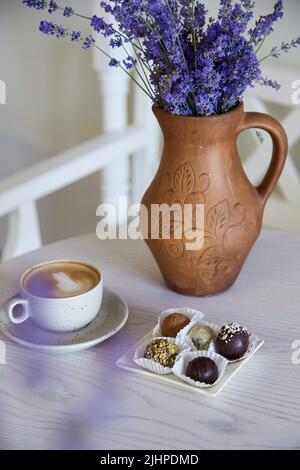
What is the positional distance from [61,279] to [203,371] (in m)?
0.26

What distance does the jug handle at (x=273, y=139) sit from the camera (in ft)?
3.37

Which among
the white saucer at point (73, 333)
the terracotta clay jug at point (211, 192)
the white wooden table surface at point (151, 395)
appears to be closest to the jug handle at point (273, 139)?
the terracotta clay jug at point (211, 192)

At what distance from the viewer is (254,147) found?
6.12 ft

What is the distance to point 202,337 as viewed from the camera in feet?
3.01

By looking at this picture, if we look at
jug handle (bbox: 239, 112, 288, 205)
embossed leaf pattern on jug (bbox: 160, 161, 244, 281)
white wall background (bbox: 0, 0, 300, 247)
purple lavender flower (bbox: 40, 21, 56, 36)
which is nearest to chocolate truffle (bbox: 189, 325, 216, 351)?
embossed leaf pattern on jug (bbox: 160, 161, 244, 281)

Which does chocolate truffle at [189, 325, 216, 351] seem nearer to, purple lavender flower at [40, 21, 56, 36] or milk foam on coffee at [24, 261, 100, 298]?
milk foam on coffee at [24, 261, 100, 298]

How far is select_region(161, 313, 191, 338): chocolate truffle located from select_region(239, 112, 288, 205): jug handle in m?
0.23

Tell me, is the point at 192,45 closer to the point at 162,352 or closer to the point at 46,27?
the point at 46,27

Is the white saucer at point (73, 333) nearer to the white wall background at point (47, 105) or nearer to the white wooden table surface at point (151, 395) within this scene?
the white wooden table surface at point (151, 395)

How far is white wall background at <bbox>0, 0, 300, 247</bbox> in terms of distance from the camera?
220 cm

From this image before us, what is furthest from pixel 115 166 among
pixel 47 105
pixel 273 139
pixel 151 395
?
pixel 151 395

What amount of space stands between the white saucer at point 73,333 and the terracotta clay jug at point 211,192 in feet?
0.37

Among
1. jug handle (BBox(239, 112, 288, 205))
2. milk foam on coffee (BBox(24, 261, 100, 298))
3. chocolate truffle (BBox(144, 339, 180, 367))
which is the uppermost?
jug handle (BBox(239, 112, 288, 205))
